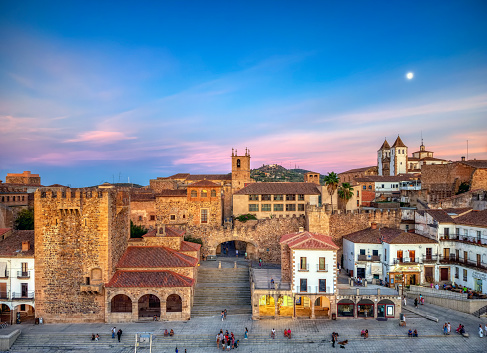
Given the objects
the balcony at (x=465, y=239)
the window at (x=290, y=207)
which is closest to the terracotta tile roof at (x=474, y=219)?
the balcony at (x=465, y=239)

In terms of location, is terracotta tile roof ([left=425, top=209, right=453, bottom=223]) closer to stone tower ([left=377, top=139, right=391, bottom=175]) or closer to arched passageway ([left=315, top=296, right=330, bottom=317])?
arched passageway ([left=315, top=296, right=330, bottom=317])

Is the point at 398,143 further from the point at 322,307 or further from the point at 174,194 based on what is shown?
the point at 322,307

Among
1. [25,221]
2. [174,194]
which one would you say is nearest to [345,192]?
[174,194]

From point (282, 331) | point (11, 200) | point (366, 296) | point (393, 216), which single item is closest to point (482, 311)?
point (366, 296)

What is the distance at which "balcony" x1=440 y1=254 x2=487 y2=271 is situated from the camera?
32.1 metres

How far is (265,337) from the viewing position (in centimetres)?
2534

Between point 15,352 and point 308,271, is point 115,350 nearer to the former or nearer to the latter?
point 15,352

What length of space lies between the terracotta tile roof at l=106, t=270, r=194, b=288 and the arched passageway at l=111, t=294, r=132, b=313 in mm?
1532

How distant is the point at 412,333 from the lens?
82.9 ft

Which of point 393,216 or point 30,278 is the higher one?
point 393,216

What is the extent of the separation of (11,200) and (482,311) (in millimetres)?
52833

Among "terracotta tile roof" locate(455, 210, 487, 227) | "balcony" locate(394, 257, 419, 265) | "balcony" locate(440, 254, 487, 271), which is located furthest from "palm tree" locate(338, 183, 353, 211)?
"balcony" locate(440, 254, 487, 271)

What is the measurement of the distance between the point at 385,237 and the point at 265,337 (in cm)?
1846

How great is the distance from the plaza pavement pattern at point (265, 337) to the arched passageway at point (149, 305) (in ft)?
5.83
